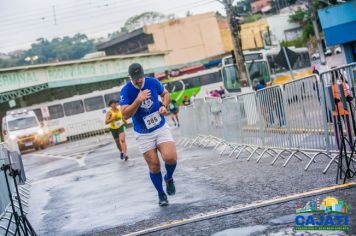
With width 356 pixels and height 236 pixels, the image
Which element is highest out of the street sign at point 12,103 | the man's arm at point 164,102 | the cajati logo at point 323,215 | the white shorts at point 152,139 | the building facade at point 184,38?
the building facade at point 184,38

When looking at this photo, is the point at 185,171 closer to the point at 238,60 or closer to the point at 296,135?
the point at 296,135

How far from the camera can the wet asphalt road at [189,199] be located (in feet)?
19.8

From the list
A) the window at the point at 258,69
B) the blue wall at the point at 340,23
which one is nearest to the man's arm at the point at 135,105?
the blue wall at the point at 340,23

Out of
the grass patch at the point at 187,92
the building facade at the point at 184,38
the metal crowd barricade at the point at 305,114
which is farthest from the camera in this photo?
the building facade at the point at 184,38

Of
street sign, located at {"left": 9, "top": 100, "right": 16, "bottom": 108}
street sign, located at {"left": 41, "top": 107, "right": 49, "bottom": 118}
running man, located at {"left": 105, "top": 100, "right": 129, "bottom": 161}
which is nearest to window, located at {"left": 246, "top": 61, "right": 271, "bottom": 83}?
running man, located at {"left": 105, "top": 100, "right": 129, "bottom": 161}

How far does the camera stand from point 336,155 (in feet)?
28.9

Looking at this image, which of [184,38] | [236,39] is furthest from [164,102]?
[184,38]

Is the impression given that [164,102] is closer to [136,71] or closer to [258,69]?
A: [136,71]

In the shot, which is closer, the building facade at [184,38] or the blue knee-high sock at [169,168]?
the blue knee-high sock at [169,168]

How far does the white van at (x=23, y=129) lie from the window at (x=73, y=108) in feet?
24.2

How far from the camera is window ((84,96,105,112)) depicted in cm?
4738

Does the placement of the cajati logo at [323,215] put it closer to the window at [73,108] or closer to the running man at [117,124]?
the running man at [117,124]

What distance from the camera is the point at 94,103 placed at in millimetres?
47625

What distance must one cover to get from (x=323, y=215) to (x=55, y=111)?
137 ft
